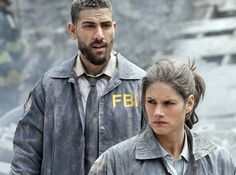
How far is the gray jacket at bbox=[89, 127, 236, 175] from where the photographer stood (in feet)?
9.14

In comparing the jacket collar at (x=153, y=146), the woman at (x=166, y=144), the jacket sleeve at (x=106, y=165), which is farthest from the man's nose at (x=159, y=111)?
the jacket sleeve at (x=106, y=165)

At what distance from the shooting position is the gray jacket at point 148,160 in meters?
2.79

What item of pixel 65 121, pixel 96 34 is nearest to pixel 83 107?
pixel 65 121

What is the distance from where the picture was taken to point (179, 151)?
2842 mm

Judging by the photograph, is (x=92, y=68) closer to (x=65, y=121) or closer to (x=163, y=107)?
(x=65, y=121)

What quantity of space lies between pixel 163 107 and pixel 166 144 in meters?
0.15

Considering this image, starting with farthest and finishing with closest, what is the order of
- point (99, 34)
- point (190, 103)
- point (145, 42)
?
point (145, 42) → point (99, 34) → point (190, 103)

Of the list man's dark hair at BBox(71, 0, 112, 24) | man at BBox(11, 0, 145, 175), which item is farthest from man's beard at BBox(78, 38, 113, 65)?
man's dark hair at BBox(71, 0, 112, 24)

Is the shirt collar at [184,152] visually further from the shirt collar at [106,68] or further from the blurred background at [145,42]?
the blurred background at [145,42]

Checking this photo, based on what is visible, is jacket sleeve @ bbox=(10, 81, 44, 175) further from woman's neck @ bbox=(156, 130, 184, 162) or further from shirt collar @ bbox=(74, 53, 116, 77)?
woman's neck @ bbox=(156, 130, 184, 162)

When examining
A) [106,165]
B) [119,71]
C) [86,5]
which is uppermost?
[86,5]

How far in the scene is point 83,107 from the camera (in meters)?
3.63

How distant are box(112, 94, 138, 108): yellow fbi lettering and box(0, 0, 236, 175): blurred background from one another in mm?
2759

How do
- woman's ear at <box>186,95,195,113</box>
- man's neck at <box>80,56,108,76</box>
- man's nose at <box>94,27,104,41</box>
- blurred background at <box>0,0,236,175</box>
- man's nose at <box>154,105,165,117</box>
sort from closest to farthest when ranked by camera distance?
man's nose at <box>154,105,165,117</box>
woman's ear at <box>186,95,195,113</box>
man's nose at <box>94,27,104,41</box>
man's neck at <box>80,56,108,76</box>
blurred background at <box>0,0,236,175</box>
